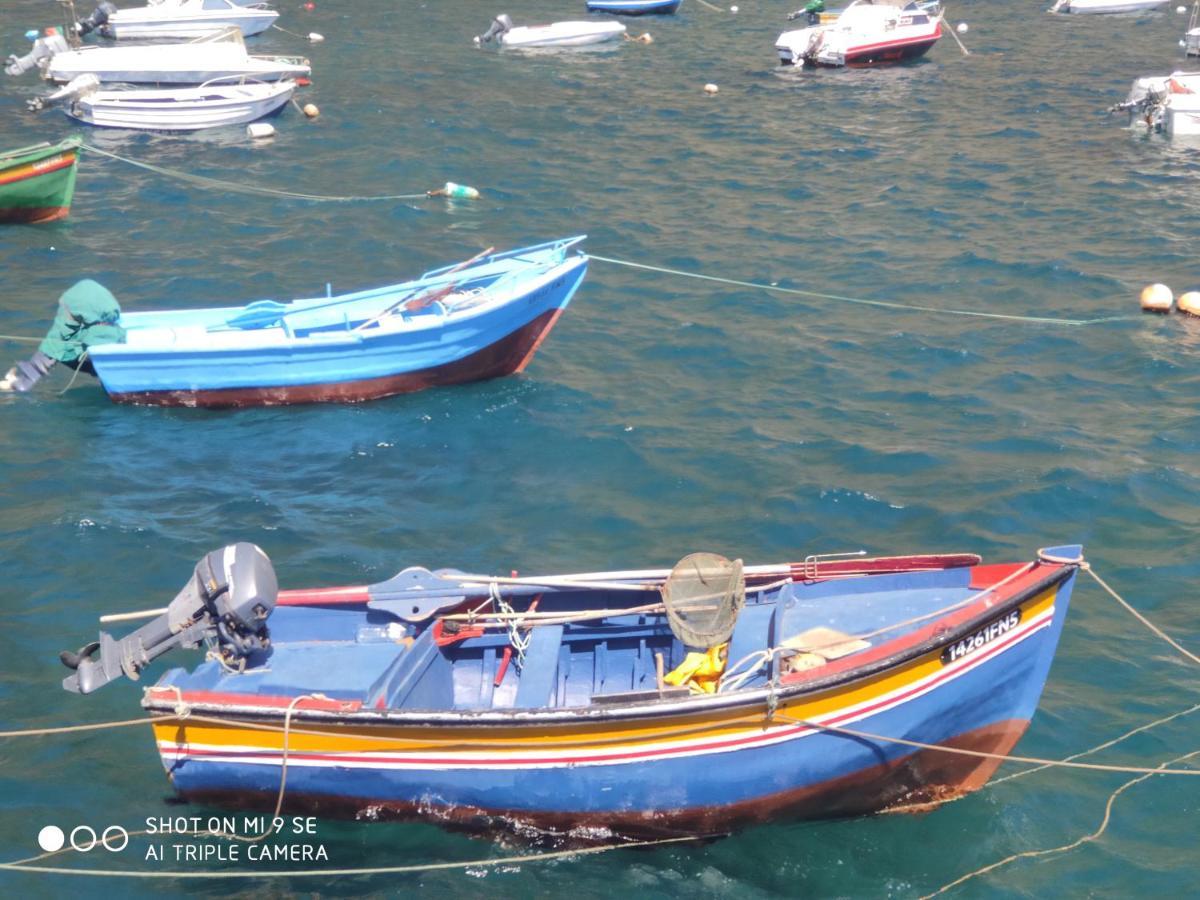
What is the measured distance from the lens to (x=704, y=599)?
1027 cm

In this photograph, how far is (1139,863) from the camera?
399 inches

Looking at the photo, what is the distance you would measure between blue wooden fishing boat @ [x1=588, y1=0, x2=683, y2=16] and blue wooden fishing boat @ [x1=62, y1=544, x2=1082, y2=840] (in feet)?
124

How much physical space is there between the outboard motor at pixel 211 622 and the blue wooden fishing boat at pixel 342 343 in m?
7.04

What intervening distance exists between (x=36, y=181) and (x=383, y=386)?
10812mm

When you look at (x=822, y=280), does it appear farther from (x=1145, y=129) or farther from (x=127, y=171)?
(x=127, y=171)

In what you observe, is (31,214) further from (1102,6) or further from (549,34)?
(1102,6)

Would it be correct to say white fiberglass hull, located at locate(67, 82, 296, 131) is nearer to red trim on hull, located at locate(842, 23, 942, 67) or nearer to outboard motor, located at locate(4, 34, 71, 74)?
outboard motor, located at locate(4, 34, 71, 74)

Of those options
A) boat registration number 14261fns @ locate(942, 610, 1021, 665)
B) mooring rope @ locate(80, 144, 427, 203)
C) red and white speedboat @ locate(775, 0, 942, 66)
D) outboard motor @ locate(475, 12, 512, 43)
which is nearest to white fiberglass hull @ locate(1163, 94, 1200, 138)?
red and white speedboat @ locate(775, 0, 942, 66)

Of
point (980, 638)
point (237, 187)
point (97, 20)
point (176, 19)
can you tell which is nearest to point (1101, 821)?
point (980, 638)

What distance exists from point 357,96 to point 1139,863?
2994 cm

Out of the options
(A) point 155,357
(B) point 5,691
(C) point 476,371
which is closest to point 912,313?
(C) point 476,371

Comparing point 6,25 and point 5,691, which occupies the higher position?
point 6,25

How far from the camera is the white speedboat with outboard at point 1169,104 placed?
2966 cm

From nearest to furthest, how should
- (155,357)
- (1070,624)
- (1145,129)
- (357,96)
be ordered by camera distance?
(1070,624), (155,357), (1145,129), (357,96)
